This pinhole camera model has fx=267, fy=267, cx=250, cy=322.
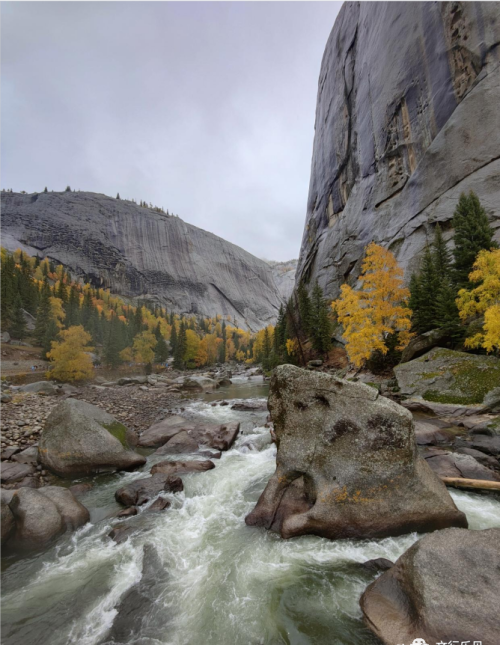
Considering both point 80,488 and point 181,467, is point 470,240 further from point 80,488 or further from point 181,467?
point 80,488

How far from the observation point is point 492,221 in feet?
87.4

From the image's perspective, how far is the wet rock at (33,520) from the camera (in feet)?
21.7

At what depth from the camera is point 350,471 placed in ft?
21.3

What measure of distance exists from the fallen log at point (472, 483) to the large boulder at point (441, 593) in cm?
417

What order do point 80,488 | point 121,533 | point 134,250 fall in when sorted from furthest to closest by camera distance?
point 134,250, point 80,488, point 121,533

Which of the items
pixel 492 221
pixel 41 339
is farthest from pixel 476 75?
pixel 41 339

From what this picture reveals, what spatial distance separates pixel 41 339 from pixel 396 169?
65051 millimetres

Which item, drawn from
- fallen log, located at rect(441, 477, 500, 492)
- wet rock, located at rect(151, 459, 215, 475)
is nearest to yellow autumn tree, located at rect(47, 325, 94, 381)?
wet rock, located at rect(151, 459, 215, 475)

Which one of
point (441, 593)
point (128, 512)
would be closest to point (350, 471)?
point (441, 593)

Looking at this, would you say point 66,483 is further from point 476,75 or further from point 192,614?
point 476,75

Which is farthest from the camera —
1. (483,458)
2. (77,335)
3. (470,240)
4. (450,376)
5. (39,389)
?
(77,335)

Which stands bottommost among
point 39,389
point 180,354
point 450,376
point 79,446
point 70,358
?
point 79,446

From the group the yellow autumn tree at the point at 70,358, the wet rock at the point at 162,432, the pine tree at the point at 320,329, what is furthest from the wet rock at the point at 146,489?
the pine tree at the point at 320,329

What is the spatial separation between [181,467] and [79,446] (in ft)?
13.1
